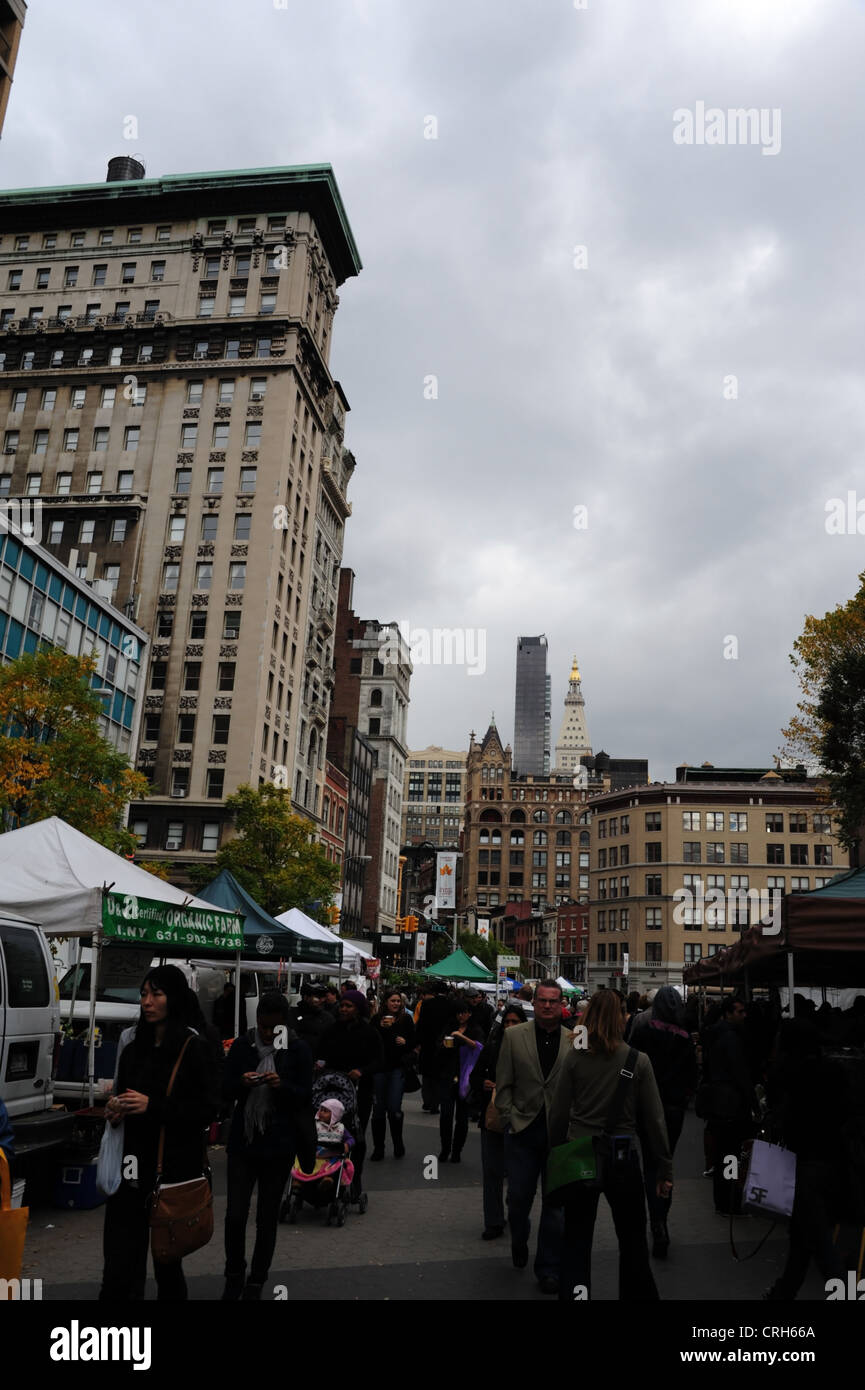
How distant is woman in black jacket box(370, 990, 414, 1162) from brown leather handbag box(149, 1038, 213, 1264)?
698cm

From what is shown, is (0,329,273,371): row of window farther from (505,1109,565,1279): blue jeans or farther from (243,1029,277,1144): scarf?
(243,1029,277,1144): scarf

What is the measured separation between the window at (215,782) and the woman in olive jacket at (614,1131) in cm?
5532

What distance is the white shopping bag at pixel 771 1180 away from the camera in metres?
6.71

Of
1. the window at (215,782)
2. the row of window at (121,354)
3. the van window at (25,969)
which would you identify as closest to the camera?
the van window at (25,969)

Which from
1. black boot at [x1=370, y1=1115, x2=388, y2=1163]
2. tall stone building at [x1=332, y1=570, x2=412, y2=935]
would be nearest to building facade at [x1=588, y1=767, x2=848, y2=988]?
tall stone building at [x1=332, y1=570, x2=412, y2=935]

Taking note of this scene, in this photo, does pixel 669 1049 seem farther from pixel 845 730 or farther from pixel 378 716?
pixel 378 716

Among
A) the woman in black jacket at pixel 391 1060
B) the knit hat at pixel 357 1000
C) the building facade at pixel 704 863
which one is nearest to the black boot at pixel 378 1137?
the woman in black jacket at pixel 391 1060

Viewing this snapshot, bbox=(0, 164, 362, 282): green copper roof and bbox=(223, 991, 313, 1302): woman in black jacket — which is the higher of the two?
bbox=(0, 164, 362, 282): green copper roof

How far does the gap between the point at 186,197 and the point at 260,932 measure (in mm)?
65112

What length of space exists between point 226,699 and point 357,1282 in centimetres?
5552

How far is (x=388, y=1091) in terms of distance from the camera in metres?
13.0

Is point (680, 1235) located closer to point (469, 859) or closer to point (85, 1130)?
point (85, 1130)

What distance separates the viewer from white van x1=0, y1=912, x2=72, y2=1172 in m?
8.59

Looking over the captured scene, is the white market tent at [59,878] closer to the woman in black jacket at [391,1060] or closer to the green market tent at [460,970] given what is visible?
the woman in black jacket at [391,1060]
